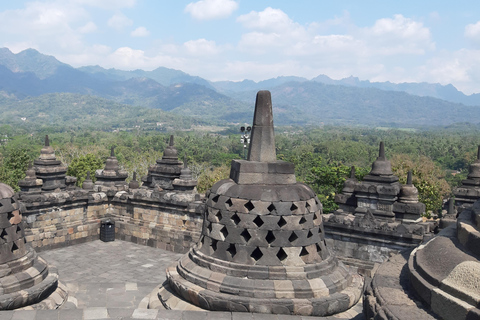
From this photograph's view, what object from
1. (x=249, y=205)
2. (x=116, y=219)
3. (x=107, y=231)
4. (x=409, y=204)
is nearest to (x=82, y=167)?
(x=116, y=219)

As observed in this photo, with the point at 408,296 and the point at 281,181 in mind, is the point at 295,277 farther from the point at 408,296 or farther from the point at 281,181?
the point at 408,296

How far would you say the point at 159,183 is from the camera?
1867 cm

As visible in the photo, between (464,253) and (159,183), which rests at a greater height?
(464,253)

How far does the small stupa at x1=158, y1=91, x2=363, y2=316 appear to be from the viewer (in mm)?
5930

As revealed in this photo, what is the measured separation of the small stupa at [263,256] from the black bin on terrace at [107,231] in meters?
9.19

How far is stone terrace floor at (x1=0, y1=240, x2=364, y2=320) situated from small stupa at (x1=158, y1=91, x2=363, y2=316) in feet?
1.05

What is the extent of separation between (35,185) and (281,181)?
12499mm

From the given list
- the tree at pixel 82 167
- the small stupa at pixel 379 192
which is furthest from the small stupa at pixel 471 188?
the tree at pixel 82 167

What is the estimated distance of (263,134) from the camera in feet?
22.7

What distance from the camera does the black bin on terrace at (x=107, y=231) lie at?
1531 cm

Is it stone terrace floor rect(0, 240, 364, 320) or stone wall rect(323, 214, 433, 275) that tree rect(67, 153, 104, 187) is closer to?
stone terrace floor rect(0, 240, 364, 320)

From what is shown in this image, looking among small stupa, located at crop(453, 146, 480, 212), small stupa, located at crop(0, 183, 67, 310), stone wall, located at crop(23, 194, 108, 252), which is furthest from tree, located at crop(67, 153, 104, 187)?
small stupa, located at crop(0, 183, 67, 310)

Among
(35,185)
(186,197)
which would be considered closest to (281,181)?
(186,197)

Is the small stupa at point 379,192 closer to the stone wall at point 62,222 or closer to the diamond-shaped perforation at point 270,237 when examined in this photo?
the stone wall at point 62,222
